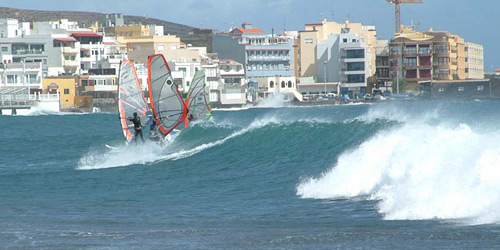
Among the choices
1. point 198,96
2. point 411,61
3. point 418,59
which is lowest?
point 198,96

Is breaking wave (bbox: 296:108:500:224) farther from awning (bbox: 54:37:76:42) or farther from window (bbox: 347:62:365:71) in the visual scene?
window (bbox: 347:62:365:71)

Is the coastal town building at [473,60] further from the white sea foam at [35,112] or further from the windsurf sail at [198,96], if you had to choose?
the windsurf sail at [198,96]

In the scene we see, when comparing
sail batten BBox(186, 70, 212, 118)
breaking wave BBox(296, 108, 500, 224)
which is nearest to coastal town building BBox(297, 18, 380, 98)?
sail batten BBox(186, 70, 212, 118)

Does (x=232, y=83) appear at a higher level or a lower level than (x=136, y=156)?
higher

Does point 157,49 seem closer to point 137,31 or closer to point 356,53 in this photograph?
point 137,31

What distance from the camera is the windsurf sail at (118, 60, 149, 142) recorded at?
1394 inches

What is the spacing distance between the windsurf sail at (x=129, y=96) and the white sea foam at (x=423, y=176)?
13433 mm

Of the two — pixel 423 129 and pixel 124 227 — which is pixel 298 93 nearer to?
pixel 423 129

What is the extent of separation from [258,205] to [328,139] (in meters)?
10.7

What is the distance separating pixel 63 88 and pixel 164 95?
199 feet

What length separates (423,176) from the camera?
18516 millimetres

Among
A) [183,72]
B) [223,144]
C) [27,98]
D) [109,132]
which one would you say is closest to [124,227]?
[223,144]

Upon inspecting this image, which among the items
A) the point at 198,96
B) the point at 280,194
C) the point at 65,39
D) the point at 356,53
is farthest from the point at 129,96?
the point at 356,53

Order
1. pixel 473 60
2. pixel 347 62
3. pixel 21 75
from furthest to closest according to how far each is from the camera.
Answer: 1. pixel 473 60
2. pixel 347 62
3. pixel 21 75
